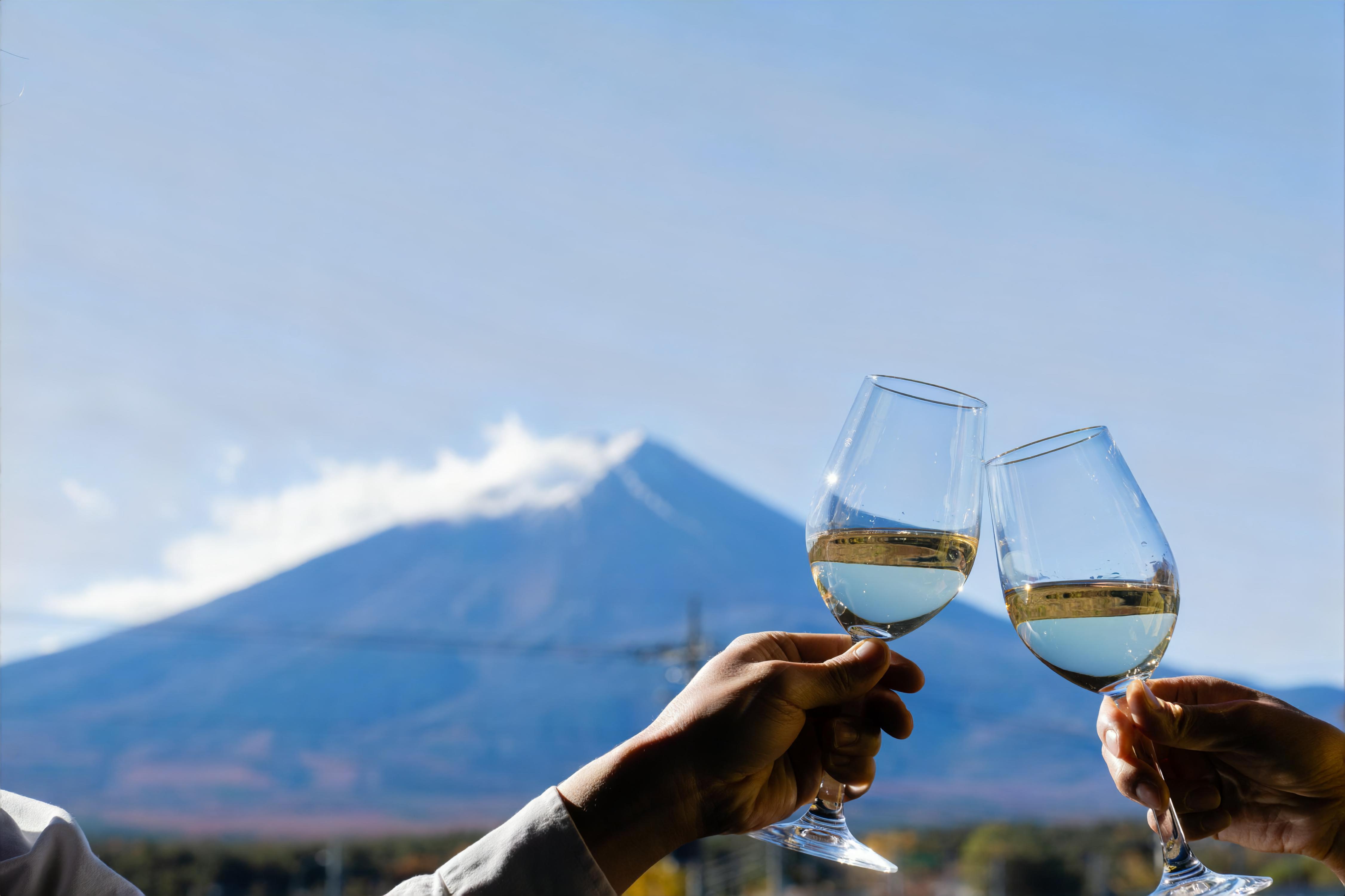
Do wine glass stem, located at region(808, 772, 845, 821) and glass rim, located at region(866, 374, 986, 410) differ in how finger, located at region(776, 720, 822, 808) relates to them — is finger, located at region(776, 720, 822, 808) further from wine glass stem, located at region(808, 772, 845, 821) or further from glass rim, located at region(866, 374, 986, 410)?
glass rim, located at region(866, 374, 986, 410)

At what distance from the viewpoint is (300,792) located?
8131cm

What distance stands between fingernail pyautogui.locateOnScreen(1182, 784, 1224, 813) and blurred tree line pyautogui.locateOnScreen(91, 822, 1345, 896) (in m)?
34.0

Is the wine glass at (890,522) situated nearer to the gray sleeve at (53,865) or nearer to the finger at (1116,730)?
the finger at (1116,730)

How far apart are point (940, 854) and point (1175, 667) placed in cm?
4414

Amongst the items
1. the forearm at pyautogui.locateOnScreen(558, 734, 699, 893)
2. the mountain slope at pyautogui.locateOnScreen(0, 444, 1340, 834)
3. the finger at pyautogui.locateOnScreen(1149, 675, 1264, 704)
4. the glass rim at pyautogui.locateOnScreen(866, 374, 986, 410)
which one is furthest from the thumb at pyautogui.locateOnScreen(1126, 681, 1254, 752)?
the mountain slope at pyautogui.locateOnScreen(0, 444, 1340, 834)

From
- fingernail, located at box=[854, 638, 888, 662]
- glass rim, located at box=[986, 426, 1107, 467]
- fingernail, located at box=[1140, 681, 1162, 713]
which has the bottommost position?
fingernail, located at box=[1140, 681, 1162, 713]

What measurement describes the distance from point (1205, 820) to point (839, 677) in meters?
0.59

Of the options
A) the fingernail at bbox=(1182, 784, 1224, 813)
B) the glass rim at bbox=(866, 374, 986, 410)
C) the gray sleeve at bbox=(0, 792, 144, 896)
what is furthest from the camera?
the fingernail at bbox=(1182, 784, 1224, 813)

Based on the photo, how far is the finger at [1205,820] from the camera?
140 centimetres

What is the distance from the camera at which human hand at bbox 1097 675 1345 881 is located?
1.20m

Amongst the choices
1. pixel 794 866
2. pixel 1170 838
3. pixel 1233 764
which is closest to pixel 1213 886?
pixel 1170 838

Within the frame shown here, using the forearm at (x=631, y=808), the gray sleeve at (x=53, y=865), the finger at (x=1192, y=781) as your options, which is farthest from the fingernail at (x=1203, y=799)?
the gray sleeve at (x=53, y=865)

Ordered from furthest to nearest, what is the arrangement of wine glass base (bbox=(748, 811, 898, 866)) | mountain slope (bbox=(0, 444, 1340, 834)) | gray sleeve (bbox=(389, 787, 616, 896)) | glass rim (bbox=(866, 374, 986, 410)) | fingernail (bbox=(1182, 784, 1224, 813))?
mountain slope (bbox=(0, 444, 1340, 834)) → fingernail (bbox=(1182, 784, 1224, 813)) → glass rim (bbox=(866, 374, 986, 410)) → wine glass base (bbox=(748, 811, 898, 866)) → gray sleeve (bbox=(389, 787, 616, 896))

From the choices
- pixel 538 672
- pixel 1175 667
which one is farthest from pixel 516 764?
pixel 1175 667
